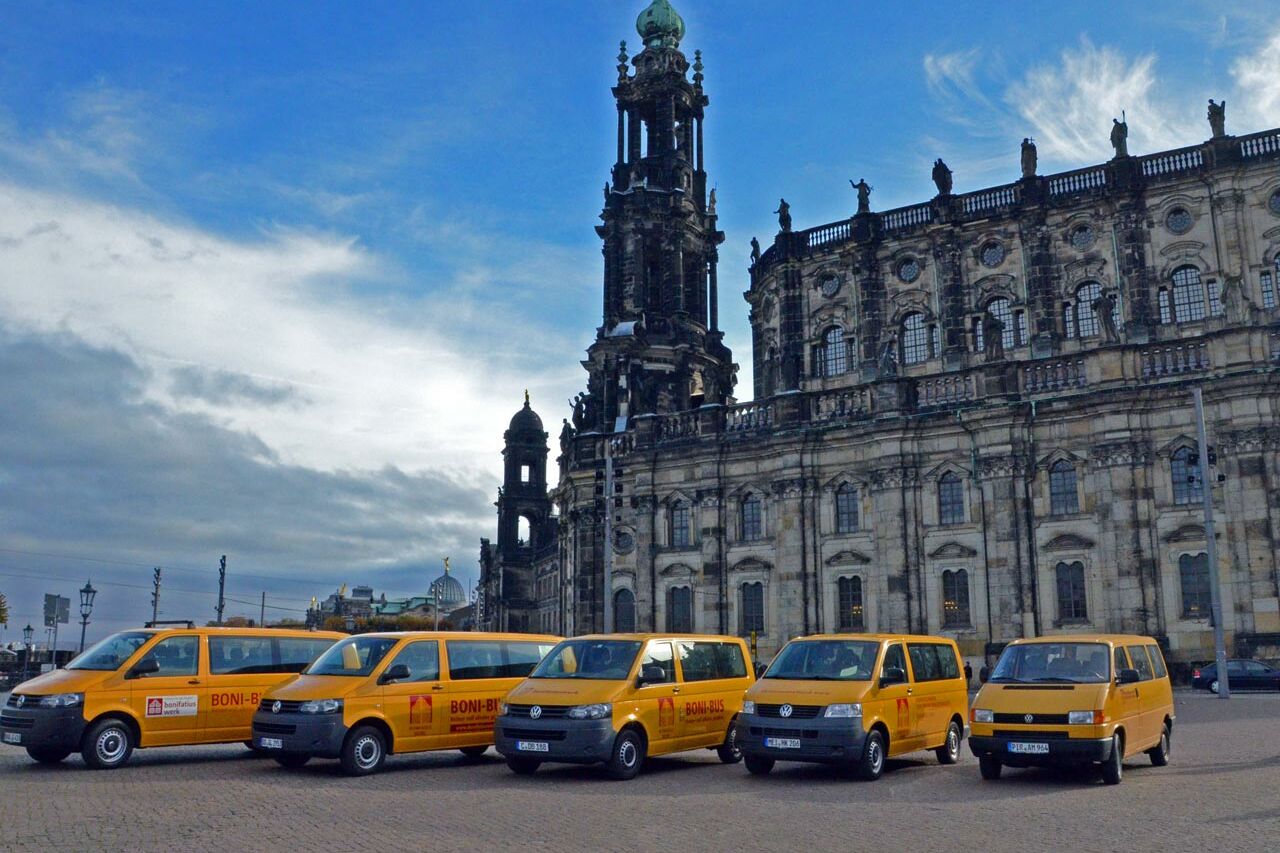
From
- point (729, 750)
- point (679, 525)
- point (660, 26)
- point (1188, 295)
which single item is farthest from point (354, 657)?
point (660, 26)

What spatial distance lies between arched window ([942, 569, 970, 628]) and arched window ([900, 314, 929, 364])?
466 inches

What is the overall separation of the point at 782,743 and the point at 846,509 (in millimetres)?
29762

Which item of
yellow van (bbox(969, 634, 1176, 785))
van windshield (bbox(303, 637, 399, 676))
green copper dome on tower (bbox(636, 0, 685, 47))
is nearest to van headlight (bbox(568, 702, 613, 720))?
van windshield (bbox(303, 637, 399, 676))

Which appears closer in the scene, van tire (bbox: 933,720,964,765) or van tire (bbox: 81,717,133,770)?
van tire (bbox: 81,717,133,770)

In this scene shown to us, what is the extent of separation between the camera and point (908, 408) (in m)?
43.9

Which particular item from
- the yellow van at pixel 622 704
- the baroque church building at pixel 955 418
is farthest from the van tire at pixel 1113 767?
the baroque church building at pixel 955 418

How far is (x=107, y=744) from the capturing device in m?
16.9

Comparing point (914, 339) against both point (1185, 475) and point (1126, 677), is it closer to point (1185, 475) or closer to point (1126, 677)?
point (1185, 475)

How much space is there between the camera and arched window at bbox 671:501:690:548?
48875 mm

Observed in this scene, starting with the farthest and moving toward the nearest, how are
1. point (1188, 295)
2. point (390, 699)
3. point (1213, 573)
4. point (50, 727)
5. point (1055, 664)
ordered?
point (1188, 295) → point (1213, 573) → point (390, 699) → point (50, 727) → point (1055, 664)

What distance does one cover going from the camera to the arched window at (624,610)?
163 ft

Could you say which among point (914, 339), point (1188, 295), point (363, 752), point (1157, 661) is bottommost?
point (363, 752)

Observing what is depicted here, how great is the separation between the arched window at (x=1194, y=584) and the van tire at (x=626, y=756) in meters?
27.3

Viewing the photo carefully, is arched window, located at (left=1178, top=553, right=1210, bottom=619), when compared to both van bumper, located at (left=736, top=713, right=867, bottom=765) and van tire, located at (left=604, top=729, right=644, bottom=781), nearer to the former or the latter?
van bumper, located at (left=736, top=713, right=867, bottom=765)
